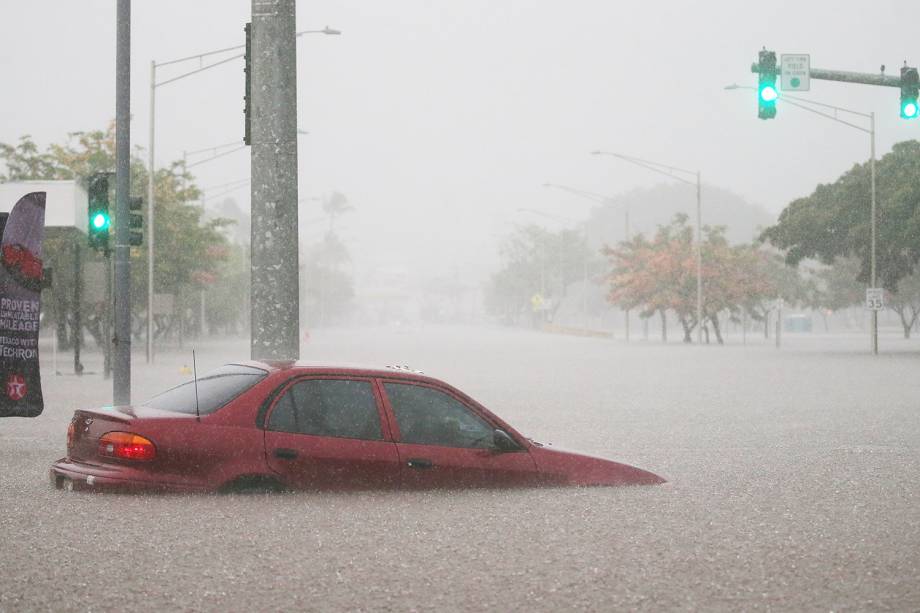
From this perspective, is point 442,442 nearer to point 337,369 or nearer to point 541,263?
point 337,369

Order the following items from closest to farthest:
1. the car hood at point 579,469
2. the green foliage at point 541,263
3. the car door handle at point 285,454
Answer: the car door handle at point 285,454, the car hood at point 579,469, the green foliage at point 541,263

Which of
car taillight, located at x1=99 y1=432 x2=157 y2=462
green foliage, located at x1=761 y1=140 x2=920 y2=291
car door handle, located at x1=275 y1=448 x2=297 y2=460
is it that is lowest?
car door handle, located at x1=275 y1=448 x2=297 y2=460

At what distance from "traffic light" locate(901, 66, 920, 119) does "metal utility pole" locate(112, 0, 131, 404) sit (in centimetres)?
1465

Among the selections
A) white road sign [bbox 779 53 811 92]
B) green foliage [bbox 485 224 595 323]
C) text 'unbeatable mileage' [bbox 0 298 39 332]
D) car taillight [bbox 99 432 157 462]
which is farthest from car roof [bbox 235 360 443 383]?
green foliage [bbox 485 224 595 323]

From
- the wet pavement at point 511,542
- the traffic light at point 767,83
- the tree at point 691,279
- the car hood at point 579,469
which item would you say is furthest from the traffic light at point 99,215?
the tree at point 691,279

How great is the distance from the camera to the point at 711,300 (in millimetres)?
80375

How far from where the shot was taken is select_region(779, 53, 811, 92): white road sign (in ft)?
85.9

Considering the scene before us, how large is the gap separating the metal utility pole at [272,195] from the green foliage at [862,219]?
4472 cm

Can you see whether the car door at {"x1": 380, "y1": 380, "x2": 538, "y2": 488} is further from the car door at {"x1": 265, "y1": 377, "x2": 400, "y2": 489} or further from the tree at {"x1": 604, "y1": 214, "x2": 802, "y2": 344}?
the tree at {"x1": 604, "y1": 214, "x2": 802, "y2": 344}

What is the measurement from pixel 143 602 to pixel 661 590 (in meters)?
2.91

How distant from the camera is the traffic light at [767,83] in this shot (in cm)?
2608

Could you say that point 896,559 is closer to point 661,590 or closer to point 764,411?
point 661,590

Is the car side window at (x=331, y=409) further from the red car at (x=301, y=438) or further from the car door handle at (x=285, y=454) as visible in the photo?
the car door handle at (x=285, y=454)

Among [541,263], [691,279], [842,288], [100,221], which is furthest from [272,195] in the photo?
[541,263]
